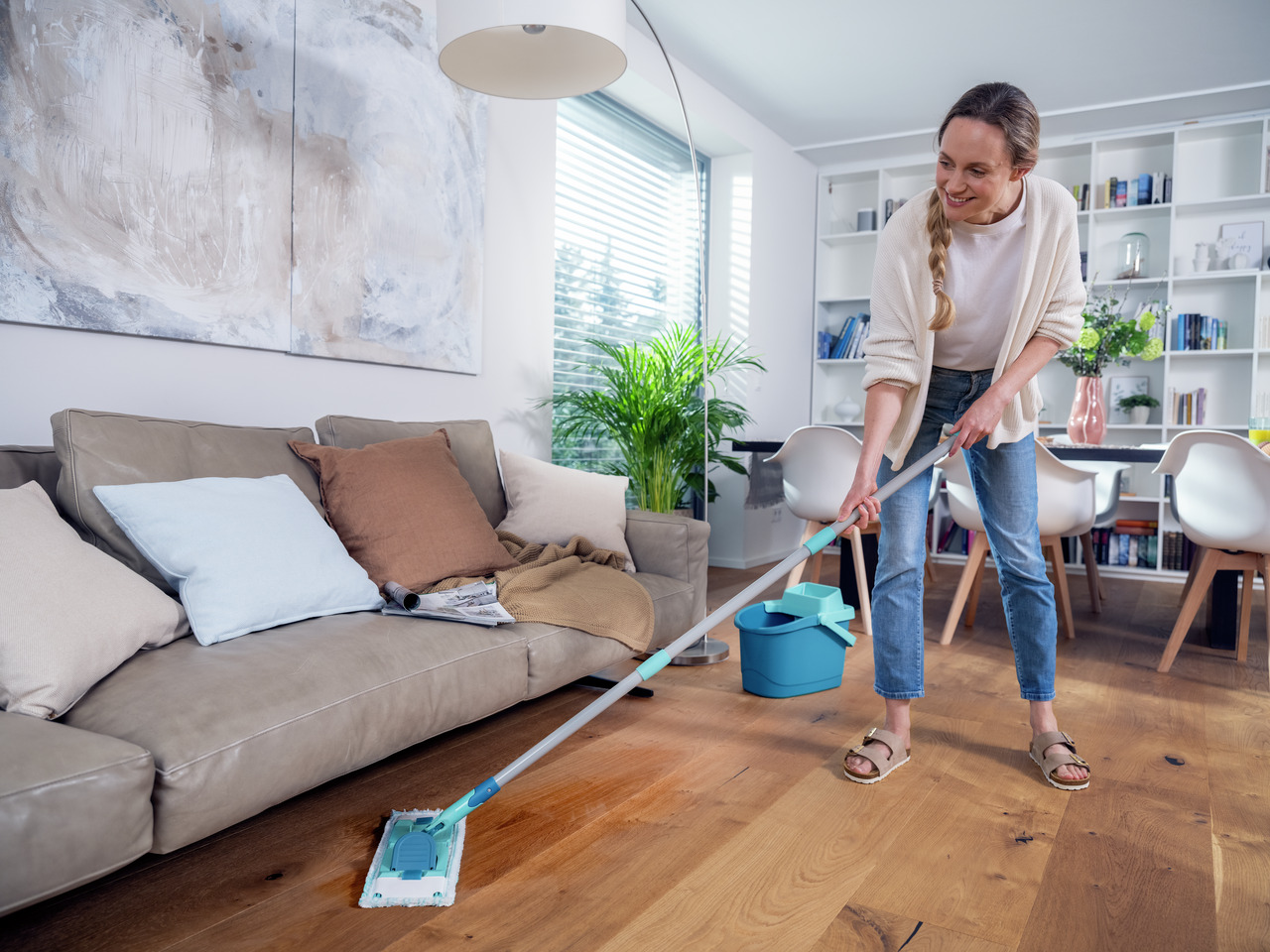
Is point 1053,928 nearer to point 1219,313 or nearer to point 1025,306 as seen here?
point 1025,306

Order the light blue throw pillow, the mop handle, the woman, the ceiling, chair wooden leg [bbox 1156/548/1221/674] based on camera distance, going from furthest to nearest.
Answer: the ceiling → chair wooden leg [bbox 1156/548/1221/674] → the woman → the light blue throw pillow → the mop handle

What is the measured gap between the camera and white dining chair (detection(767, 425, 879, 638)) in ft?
10.3

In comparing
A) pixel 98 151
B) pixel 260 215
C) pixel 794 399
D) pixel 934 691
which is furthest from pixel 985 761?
pixel 794 399

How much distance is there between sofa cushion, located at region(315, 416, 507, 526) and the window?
3.86 feet

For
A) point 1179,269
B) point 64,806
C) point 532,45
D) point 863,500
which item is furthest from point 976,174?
point 1179,269

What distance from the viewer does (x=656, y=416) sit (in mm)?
3531

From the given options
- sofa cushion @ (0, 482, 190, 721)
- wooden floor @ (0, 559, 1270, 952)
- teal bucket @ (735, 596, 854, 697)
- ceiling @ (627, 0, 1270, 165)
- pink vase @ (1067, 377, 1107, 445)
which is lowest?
wooden floor @ (0, 559, 1270, 952)

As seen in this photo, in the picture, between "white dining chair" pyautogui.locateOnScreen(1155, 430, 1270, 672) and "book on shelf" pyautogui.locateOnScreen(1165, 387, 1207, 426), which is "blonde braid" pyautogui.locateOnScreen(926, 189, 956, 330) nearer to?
"white dining chair" pyautogui.locateOnScreen(1155, 430, 1270, 672)

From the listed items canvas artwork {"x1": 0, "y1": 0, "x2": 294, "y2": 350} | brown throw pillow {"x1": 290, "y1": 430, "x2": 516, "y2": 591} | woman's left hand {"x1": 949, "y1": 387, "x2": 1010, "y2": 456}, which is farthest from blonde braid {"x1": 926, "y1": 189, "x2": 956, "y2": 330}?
canvas artwork {"x1": 0, "y1": 0, "x2": 294, "y2": 350}

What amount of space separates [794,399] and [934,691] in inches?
130

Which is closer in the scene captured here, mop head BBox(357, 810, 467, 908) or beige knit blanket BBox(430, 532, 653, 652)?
mop head BBox(357, 810, 467, 908)

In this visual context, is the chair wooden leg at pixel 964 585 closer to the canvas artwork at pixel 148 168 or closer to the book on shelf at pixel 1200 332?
the canvas artwork at pixel 148 168

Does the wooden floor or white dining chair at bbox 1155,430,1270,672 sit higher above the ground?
white dining chair at bbox 1155,430,1270,672

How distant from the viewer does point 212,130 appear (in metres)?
2.16
